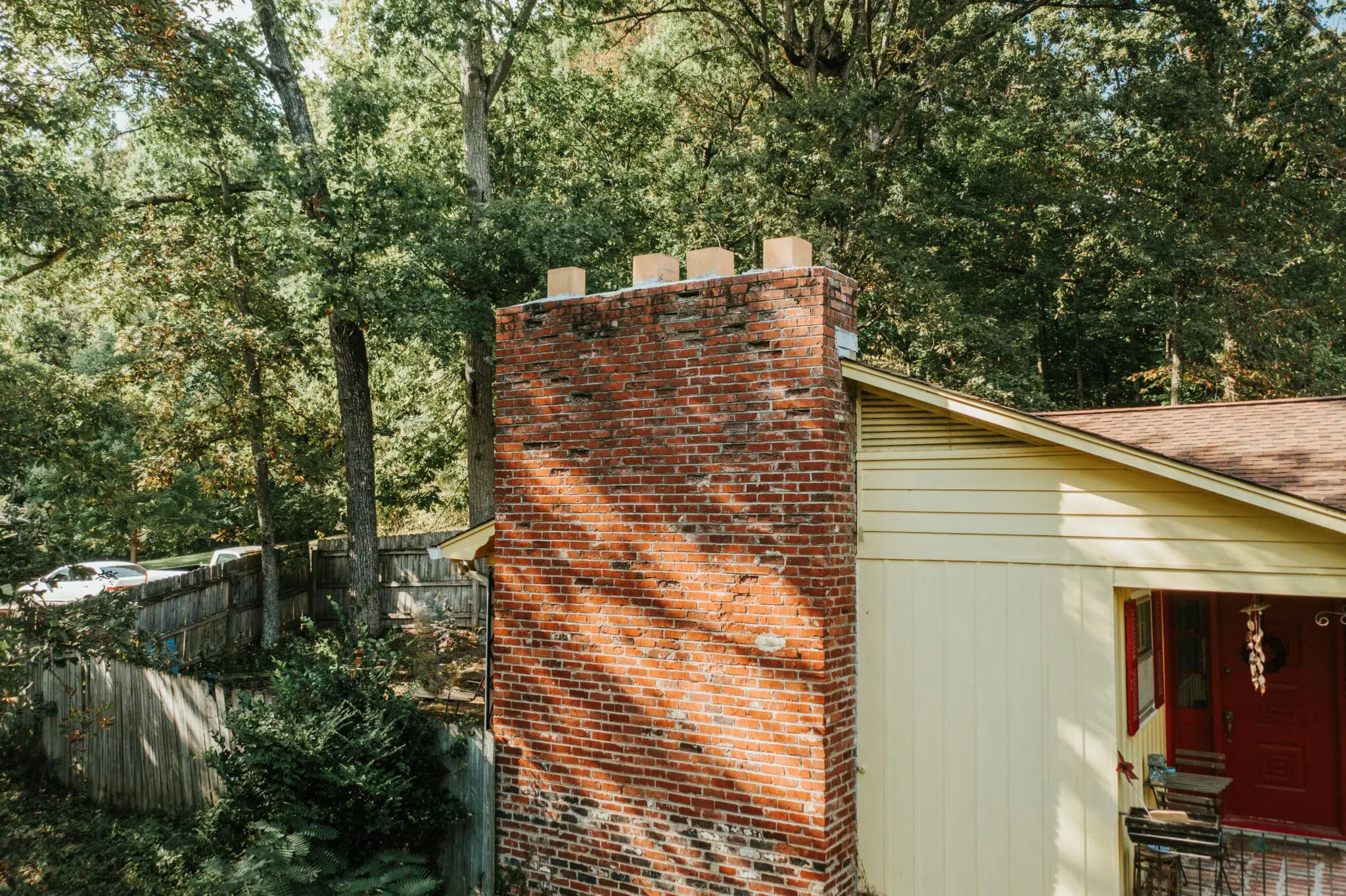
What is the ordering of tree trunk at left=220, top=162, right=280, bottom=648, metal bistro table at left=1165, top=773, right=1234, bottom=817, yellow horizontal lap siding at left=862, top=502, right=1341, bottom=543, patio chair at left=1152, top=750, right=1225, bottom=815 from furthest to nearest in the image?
tree trunk at left=220, top=162, right=280, bottom=648 → patio chair at left=1152, top=750, right=1225, bottom=815 → metal bistro table at left=1165, top=773, right=1234, bottom=817 → yellow horizontal lap siding at left=862, top=502, right=1341, bottom=543

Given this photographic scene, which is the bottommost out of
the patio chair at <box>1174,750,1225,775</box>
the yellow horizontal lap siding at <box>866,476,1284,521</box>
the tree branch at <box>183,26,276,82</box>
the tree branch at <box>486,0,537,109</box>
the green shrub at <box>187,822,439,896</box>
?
the green shrub at <box>187,822,439,896</box>

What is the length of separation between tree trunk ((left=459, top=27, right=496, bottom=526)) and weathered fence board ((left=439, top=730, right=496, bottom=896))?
10701 millimetres

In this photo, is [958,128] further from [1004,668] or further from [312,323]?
[1004,668]

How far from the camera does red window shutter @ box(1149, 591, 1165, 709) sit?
7.89 metres

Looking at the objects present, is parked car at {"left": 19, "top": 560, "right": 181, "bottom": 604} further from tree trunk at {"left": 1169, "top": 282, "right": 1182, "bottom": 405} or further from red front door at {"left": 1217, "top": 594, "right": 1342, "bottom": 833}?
tree trunk at {"left": 1169, "top": 282, "right": 1182, "bottom": 405}

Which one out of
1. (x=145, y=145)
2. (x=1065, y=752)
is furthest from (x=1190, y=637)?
(x=145, y=145)

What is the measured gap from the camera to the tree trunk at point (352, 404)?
1599cm

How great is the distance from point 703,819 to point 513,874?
1833 millimetres

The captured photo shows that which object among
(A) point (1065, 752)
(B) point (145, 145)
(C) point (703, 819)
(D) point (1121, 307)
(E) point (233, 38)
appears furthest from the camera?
(D) point (1121, 307)

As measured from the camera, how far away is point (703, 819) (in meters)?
6.46

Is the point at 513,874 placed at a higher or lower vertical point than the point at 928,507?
lower

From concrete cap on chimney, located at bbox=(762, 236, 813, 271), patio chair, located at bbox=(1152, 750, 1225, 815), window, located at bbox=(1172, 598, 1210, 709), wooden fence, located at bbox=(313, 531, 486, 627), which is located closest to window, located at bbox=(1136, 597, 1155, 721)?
patio chair, located at bbox=(1152, 750, 1225, 815)

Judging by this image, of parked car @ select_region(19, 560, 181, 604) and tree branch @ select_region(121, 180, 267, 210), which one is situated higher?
tree branch @ select_region(121, 180, 267, 210)

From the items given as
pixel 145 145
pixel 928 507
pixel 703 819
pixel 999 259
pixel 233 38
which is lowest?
pixel 703 819
